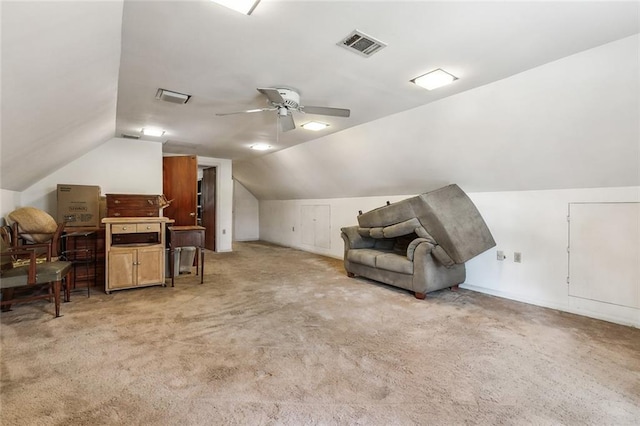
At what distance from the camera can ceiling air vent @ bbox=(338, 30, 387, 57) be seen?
2.20m

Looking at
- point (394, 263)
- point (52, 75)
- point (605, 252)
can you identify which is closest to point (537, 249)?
point (605, 252)

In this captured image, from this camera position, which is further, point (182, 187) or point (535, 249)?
point (182, 187)

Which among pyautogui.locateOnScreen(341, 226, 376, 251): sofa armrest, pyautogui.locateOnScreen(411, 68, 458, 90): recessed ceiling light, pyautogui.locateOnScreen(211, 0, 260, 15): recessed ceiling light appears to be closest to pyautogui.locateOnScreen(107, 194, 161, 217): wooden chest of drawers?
pyautogui.locateOnScreen(341, 226, 376, 251): sofa armrest

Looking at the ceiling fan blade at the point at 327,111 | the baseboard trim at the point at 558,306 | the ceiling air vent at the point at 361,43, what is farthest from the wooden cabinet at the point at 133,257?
the baseboard trim at the point at 558,306

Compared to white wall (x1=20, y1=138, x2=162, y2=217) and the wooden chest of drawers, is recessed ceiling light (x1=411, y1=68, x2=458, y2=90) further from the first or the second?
white wall (x1=20, y1=138, x2=162, y2=217)

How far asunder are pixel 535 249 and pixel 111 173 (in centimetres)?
659

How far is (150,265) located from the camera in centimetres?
406

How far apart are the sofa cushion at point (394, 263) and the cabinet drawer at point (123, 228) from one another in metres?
3.34

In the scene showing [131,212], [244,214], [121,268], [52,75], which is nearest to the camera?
[52,75]

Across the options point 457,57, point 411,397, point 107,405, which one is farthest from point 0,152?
point 457,57

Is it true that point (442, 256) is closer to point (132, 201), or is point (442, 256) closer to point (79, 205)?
point (132, 201)

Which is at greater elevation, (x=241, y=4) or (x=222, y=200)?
(x=241, y=4)

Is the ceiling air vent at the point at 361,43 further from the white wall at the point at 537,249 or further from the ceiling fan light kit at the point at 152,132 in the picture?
the ceiling fan light kit at the point at 152,132

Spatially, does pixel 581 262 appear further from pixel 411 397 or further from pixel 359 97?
pixel 359 97
